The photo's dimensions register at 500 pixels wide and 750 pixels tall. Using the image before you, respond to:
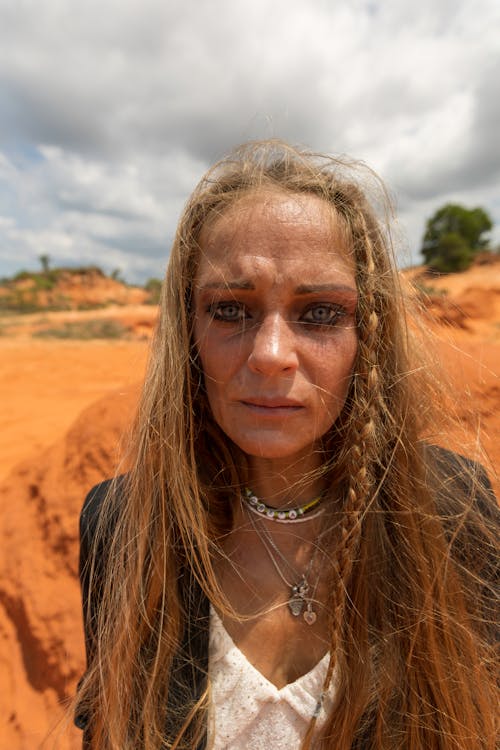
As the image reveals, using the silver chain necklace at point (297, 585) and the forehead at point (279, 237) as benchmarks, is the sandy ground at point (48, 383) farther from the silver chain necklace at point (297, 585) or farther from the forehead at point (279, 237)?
the silver chain necklace at point (297, 585)

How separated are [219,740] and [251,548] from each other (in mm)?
451

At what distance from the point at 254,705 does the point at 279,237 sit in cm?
113

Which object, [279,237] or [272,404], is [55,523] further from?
[279,237]

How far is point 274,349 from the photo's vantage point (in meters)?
1.02

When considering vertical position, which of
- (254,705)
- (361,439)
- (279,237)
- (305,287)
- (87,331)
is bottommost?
(87,331)

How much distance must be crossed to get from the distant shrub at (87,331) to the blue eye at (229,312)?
15.1m

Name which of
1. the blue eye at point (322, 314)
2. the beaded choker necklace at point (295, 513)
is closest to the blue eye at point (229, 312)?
the blue eye at point (322, 314)

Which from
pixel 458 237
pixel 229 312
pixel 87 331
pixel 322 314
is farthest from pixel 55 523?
pixel 458 237

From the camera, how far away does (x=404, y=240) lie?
4.43 ft

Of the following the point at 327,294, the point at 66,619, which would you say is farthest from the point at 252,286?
the point at 66,619

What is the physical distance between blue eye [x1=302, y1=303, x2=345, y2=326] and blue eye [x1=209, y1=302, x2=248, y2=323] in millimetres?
158

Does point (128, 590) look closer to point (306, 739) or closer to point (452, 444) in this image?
point (306, 739)

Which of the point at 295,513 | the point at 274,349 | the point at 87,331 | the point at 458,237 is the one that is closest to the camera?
the point at 274,349

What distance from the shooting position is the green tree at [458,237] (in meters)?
24.8
